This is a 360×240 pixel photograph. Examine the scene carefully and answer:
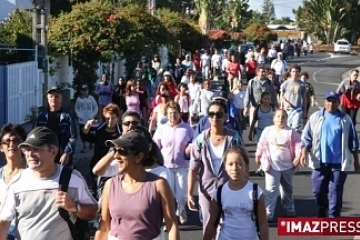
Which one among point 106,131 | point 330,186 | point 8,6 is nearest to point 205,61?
point 8,6

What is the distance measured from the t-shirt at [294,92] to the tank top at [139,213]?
37.5ft

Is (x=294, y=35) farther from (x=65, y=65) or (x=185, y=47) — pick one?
(x=65, y=65)

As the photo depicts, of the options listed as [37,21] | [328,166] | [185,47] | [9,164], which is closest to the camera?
[9,164]

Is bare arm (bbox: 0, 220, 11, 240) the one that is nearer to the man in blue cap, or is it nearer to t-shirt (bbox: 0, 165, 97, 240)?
→ t-shirt (bbox: 0, 165, 97, 240)

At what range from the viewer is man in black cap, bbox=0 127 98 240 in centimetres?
541

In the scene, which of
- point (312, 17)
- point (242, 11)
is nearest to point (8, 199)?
point (312, 17)

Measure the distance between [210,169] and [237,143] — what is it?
1.17 feet

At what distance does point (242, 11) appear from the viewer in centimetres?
11162

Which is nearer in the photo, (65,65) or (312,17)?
(65,65)

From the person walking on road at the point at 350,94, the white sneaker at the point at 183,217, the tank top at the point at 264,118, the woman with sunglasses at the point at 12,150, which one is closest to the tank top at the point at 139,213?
the woman with sunglasses at the point at 12,150

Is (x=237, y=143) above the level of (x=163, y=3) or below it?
below

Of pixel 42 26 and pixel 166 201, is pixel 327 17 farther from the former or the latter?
pixel 166 201

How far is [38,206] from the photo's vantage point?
5.41m

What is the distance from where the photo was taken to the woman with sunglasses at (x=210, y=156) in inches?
329
